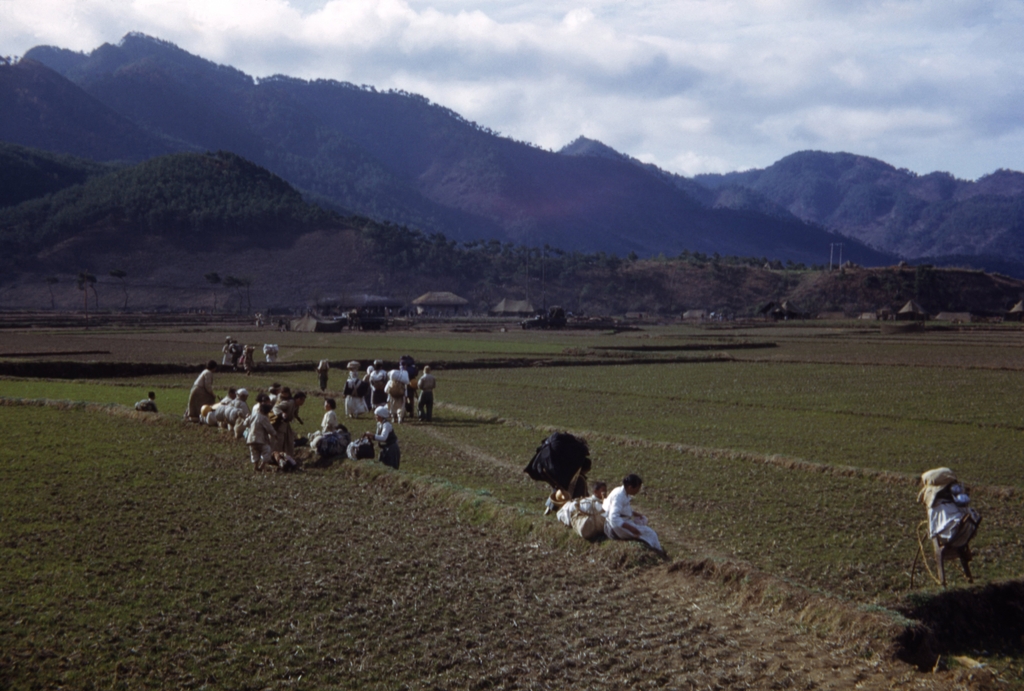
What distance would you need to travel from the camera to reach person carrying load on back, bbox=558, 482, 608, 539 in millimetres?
10773

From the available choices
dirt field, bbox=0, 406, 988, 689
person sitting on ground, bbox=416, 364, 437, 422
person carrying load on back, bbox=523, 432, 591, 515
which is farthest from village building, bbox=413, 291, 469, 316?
person carrying load on back, bbox=523, 432, 591, 515

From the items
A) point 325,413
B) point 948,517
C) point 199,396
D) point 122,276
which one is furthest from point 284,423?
point 122,276

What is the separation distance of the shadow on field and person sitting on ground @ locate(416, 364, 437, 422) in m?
14.6

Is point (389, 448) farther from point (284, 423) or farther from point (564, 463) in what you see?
point (564, 463)

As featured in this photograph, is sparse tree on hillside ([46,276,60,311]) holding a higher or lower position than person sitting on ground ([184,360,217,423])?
higher

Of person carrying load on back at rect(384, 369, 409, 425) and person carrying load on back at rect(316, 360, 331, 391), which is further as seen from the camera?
person carrying load on back at rect(316, 360, 331, 391)

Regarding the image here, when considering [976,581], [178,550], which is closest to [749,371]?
[976,581]

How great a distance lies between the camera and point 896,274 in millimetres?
119250

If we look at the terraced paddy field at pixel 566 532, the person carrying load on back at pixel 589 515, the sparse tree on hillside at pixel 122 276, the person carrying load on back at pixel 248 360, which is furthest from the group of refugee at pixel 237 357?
the sparse tree on hillside at pixel 122 276

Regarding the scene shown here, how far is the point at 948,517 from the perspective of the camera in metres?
8.92

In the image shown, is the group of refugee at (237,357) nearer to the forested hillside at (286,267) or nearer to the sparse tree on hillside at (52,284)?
the forested hillside at (286,267)

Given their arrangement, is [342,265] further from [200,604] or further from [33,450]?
[200,604]

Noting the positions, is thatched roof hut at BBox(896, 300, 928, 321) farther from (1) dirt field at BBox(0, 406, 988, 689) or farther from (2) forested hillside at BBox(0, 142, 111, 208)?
(2) forested hillside at BBox(0, 142, 111, 208)

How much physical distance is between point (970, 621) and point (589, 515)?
4350mm
